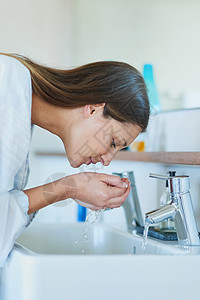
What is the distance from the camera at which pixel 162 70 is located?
4.95 ft

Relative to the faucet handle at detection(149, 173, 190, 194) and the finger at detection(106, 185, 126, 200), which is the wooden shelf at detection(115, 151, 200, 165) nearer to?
the faucet handle at detection(149, 173, 190, 194)

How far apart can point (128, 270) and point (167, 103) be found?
780 millimetres

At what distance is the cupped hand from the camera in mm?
980

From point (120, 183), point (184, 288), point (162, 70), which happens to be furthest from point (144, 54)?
point (184, 288)

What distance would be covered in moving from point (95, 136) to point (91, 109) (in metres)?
0.06

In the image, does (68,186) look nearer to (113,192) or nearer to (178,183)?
(113,192)

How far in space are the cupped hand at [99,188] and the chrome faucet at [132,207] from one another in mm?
229

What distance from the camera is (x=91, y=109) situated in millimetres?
1070

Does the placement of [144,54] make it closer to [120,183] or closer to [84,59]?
[84,59]

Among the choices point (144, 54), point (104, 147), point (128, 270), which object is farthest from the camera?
point (144, 54)

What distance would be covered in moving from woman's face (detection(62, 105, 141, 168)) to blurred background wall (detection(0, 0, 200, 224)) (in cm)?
39
